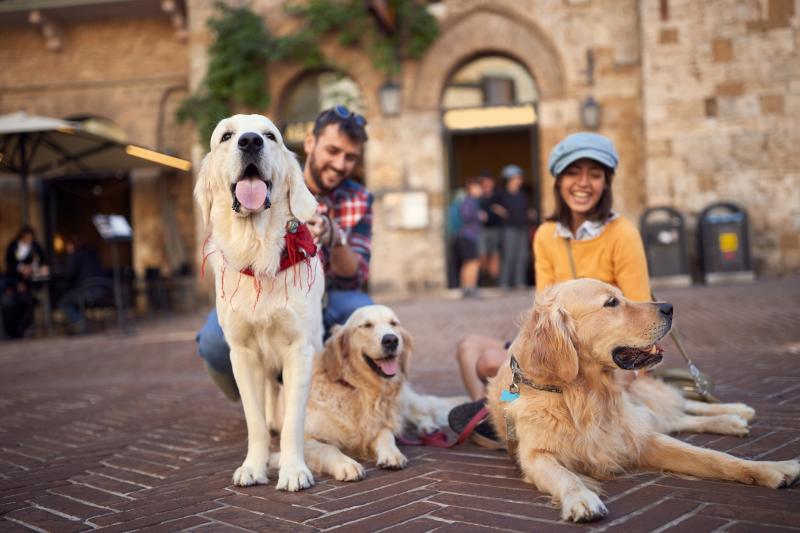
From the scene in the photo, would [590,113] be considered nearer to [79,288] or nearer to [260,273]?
[79,288]

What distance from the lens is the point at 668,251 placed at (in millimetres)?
11602

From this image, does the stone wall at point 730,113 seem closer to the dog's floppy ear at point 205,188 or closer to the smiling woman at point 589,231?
the smiling woman at point 589,231

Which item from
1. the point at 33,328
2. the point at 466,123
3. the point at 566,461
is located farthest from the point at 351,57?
the point at 566,461

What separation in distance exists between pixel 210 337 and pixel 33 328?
33.1ft

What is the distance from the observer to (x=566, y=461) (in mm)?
2777

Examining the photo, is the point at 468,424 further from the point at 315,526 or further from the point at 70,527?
the point at 70,527

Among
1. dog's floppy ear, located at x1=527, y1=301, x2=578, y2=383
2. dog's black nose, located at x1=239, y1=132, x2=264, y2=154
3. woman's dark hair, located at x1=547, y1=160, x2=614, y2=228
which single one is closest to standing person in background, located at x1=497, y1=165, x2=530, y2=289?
woman's dark hair, located at x1=547, y1=160, x2=614, y2=228

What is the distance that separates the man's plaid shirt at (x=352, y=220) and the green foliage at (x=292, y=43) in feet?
29.9

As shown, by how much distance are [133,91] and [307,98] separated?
4257 millimetres

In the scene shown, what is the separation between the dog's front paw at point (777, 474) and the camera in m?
2.53

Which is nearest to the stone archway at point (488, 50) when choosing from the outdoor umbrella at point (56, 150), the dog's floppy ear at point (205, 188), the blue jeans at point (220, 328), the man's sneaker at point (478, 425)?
the outdoor umbrella at point (56, 150)

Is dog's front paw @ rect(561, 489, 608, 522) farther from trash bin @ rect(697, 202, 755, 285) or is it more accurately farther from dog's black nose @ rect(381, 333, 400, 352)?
trash bin @ rect(697, 202, 755, 285)

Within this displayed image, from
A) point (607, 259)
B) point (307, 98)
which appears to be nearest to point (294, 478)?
point (607, 259)

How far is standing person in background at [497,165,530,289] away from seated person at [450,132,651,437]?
8.60 m
